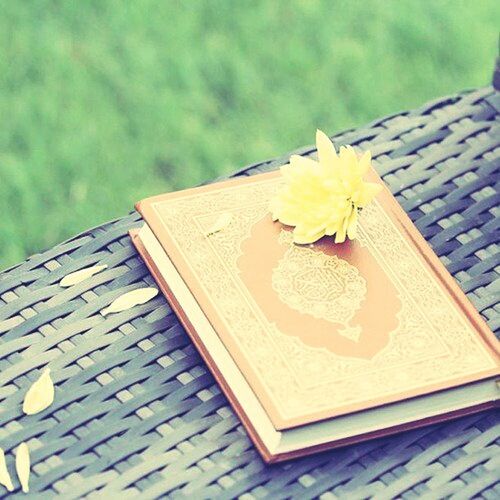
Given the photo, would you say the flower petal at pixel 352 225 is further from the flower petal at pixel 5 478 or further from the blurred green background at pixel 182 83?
the blurred green background at pixel 182 83

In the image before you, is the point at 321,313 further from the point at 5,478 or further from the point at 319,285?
the point at 5,478

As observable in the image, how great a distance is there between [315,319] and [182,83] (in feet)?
3.20

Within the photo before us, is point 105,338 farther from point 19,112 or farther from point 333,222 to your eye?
point 19,112

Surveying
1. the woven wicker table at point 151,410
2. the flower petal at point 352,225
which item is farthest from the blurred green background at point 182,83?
the flower petal at point 352,225

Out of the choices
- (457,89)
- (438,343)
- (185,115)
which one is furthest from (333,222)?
(457,89)

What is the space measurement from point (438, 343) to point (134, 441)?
0.87ft

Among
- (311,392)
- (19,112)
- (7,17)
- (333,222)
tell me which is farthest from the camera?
(7,17)

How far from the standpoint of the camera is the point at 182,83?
1.87m

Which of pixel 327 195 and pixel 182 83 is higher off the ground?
pixel 327 195

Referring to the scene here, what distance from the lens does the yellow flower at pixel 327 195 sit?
101 centimetres

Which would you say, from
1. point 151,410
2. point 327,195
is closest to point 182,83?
point 327,195

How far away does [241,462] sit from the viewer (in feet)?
3.02

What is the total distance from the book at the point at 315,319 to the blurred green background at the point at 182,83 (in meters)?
0.68

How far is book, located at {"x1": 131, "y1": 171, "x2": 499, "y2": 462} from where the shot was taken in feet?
2.99
